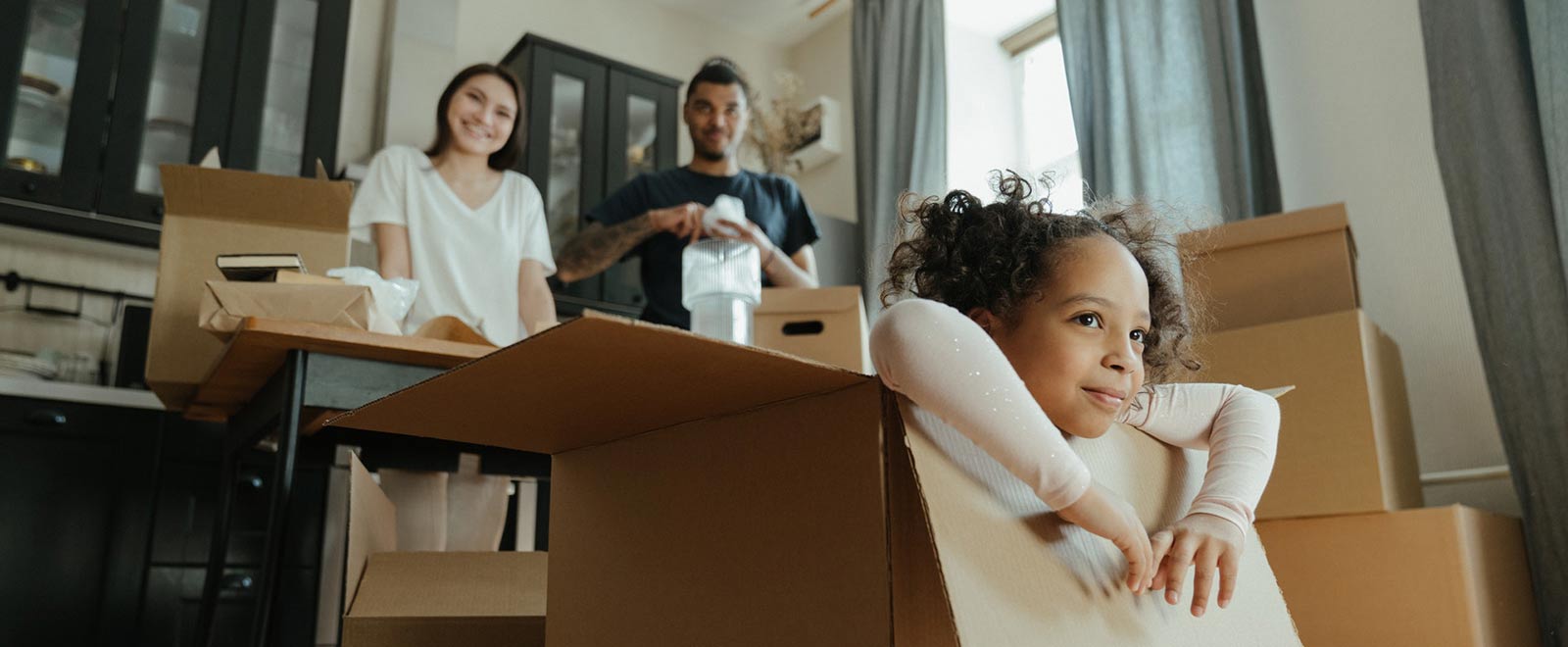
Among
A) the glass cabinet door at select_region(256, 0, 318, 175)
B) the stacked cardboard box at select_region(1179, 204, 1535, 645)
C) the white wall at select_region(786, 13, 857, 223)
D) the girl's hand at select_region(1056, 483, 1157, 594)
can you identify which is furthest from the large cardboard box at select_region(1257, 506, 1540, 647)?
the glass cabinet door at select_region(256, 0, 318, 175)

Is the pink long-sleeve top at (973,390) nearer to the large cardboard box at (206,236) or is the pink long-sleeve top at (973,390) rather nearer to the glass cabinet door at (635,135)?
the large cardboard box at (206,236)

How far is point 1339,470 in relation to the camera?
→ 1523 mm

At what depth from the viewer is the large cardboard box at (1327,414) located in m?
1.51

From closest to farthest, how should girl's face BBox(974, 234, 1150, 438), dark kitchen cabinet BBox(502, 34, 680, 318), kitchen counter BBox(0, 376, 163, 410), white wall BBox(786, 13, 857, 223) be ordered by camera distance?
girl's face BBox(974, 234, 1150, 438) < kitchen counter BBox(0, 376, 163, 410) < dark kitchen cabinet BBox(502, 34, 680, 318) < white wall BBox(786, 13, 857, 223)

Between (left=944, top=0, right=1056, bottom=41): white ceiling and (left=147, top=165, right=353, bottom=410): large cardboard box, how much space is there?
2453 mm

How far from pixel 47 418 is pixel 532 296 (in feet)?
3.79

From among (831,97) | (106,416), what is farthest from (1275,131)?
(106,416)

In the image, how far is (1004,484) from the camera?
682mm

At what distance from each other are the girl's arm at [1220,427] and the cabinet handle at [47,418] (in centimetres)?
234

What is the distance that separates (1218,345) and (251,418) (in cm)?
144

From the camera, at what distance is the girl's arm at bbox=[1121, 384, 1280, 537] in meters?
0.84

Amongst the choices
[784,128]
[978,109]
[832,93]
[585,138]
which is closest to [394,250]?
[585,138]

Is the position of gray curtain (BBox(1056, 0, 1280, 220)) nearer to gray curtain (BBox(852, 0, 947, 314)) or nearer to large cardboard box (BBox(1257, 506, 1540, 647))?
gray curtain (BBox(852, 0, 947, 314))

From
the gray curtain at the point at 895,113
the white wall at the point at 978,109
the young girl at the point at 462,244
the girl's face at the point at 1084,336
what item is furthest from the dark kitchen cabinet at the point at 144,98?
the girl's face at the point at 1084,336
